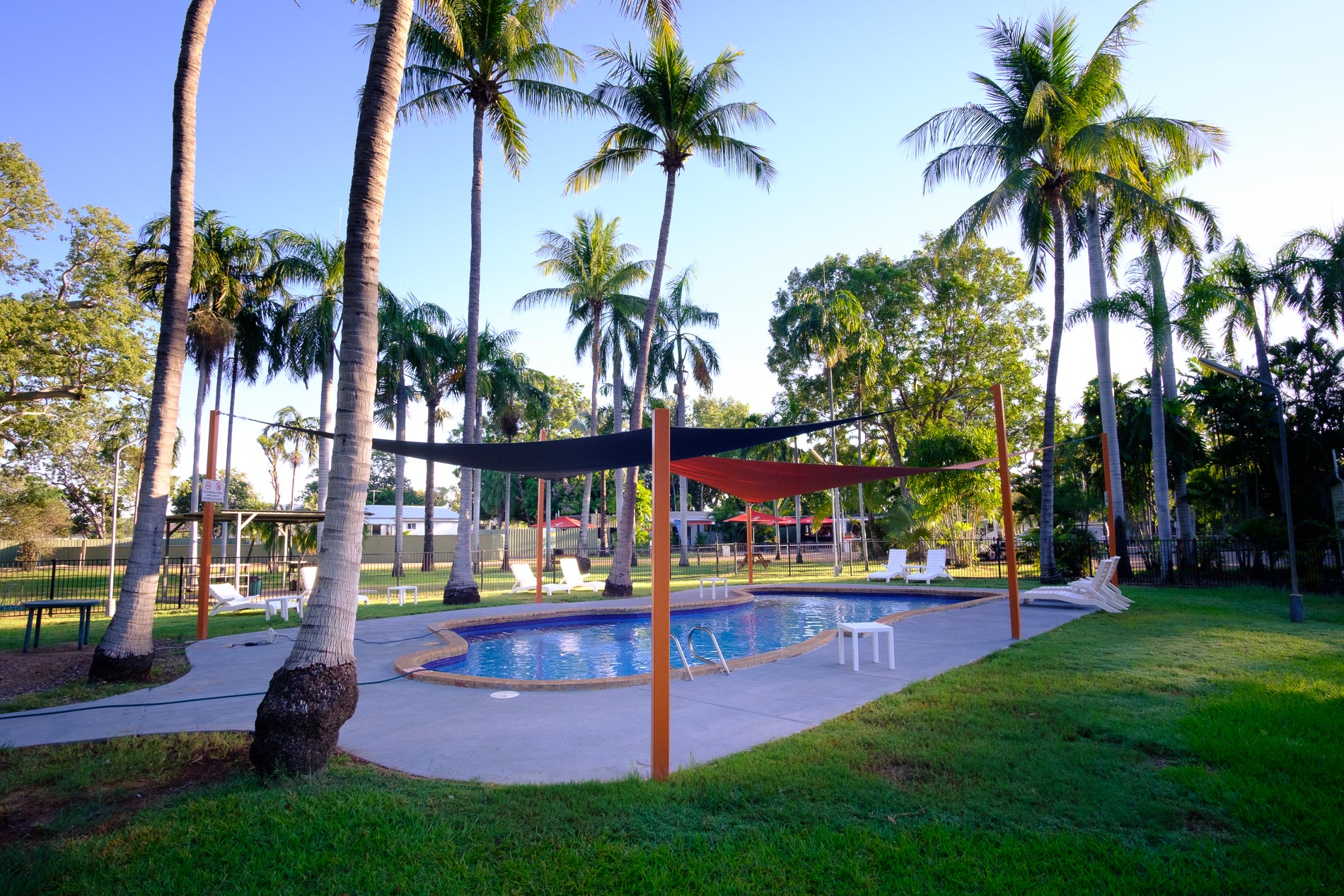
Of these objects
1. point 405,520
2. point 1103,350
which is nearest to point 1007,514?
point 1103,350

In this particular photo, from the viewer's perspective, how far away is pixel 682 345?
95.3 ft

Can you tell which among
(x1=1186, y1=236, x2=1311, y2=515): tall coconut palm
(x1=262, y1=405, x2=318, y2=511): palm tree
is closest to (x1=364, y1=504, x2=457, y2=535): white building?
(x1=262, y1=405, x2=318, y2=511): palm tree

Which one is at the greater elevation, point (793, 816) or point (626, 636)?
point (793, 816)

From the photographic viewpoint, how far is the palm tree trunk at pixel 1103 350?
15.6 metres

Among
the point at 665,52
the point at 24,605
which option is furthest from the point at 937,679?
the point at 665,52

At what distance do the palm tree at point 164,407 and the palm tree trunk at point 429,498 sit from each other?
1224 cm

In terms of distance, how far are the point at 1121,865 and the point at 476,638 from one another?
1001cm

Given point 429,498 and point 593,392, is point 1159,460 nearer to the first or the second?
point 593,392

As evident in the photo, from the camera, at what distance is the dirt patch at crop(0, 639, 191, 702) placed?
6688 mm

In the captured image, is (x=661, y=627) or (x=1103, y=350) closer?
(x=661, y=627)

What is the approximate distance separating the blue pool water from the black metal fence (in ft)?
7.89

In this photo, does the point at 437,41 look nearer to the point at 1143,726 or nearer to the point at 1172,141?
the point at 1172,141

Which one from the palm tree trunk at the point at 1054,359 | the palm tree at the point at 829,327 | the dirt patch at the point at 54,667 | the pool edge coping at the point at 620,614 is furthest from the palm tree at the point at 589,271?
the dirt patch at the point at 54,667

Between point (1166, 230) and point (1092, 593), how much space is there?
9.30 metres
